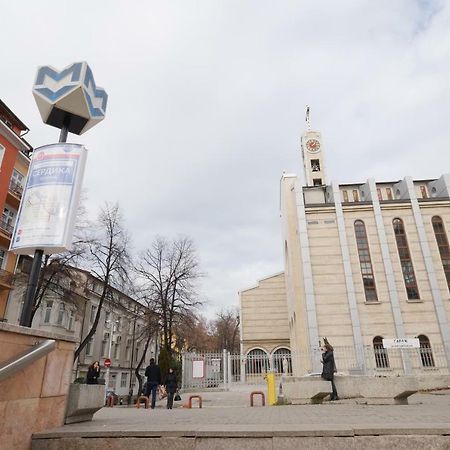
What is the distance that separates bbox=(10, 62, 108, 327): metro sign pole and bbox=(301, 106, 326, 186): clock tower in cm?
3641

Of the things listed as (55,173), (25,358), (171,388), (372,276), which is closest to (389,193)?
(372,276)

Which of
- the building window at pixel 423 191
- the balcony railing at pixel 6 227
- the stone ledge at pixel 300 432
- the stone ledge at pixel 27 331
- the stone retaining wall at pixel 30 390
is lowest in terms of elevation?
the stone ledge at pixel 300 432

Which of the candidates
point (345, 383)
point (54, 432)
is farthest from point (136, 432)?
point (345, 383)

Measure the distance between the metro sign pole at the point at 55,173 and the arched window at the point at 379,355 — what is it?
26450 millimetres

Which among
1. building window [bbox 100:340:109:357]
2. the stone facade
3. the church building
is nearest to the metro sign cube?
the church building

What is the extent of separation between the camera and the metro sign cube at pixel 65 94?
21.7 ft

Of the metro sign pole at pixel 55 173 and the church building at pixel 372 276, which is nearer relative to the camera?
the metro sign pole at pixel 55 173

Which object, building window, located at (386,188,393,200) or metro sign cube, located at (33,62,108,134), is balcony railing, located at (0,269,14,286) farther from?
building window, located at (386,188,393,200)

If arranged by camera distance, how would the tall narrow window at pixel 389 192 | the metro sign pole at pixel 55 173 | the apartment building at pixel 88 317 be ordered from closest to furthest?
the metro sign pole at pixel 55 173, the apartment building at pixel 88 317, the tall narrow window at pixel 389 192

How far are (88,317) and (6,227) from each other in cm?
1921

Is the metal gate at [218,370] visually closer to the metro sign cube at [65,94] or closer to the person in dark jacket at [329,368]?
the person in dark jacket at [329,368]

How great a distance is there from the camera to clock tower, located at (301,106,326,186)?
41.1 meters

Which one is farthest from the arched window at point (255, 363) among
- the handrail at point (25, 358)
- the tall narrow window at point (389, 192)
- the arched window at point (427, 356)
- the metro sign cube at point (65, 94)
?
the handrail at point (25, 358)

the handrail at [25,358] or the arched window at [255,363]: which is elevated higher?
the arched window at [255,363]
